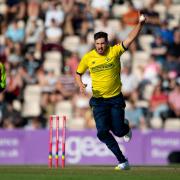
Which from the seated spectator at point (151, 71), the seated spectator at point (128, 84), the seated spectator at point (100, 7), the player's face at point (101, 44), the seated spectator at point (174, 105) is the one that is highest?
the seated spectator at point (100, 7)

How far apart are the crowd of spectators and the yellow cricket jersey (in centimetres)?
664

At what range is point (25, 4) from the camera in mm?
24953

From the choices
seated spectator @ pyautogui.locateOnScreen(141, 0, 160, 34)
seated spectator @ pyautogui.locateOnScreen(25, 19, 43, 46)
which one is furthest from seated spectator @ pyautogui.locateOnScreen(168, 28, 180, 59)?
seated spectator @ pyautogui.locateOnScreen(25, 19, 43, 46)

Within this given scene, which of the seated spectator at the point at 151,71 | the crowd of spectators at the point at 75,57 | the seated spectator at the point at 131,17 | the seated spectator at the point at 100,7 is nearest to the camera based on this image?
the crowd of spectators at the point at 75,57

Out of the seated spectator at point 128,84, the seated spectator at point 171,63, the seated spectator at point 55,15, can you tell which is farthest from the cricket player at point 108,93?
the seated spectator at point 55,15

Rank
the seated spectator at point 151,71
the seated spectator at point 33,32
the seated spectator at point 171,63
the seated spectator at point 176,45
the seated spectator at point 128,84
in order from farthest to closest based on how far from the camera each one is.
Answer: the seated spectator at point 33,32 < the seated spectator at point 176,45 < the seated spectator at point 151,71 < the seated spectator at point 171,63 < the seated spectator at point 128,84

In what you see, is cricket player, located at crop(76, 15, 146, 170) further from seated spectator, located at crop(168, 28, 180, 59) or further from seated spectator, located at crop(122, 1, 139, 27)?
seated spectator, located at crop(122, 1, 139, 27)

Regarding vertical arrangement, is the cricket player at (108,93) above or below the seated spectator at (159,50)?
below

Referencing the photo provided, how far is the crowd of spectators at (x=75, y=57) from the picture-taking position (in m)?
21.7

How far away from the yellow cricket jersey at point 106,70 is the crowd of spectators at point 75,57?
664 centimetres

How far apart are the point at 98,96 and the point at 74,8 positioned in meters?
10.2

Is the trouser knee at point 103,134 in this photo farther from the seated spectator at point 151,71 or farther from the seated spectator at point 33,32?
the seated spectator at point 33,32

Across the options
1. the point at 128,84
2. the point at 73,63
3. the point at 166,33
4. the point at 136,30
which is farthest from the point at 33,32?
the point at 136,30

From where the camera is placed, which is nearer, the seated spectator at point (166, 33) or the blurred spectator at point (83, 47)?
the seated spectator at point (166, 33)
